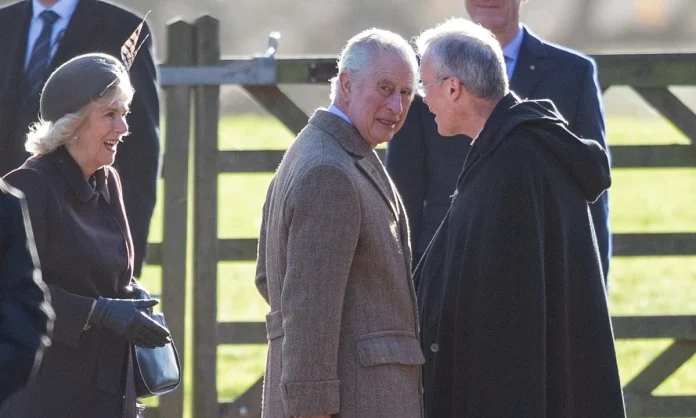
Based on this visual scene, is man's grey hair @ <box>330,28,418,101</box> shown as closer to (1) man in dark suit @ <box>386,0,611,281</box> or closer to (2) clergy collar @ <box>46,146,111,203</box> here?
(2) clergy collar @ <box>46,146,111,203</box>

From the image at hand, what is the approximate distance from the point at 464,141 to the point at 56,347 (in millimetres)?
1530

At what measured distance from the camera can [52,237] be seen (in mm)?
3758

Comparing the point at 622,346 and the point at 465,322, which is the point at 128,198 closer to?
the point at 465,322

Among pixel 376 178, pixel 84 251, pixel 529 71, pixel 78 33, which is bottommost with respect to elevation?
pixel 84 251

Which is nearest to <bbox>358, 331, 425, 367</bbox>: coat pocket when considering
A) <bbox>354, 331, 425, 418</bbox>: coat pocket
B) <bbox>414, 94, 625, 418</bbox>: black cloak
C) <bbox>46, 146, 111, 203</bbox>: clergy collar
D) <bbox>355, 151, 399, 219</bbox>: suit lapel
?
<bbox>354, 331, 425, 418</bbox>: coat pocket

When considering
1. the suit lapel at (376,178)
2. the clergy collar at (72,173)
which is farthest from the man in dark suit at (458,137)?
the clergy collar at (72,173)

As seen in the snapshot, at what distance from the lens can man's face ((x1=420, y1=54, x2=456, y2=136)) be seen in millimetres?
3596

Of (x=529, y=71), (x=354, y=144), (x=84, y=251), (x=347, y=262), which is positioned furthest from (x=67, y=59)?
(x=347, y=262)

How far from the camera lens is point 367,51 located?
3393mm

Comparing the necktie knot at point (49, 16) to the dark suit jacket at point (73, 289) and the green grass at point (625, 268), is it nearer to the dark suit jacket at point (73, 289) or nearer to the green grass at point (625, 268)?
the dark suit jacket at point (73, 289)

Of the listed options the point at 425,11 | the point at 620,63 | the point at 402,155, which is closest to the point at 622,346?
Result: the point at 620,63

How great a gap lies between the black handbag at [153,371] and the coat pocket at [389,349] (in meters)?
0.87

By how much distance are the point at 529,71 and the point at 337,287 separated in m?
1.65

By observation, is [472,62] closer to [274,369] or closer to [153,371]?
[274,369]
